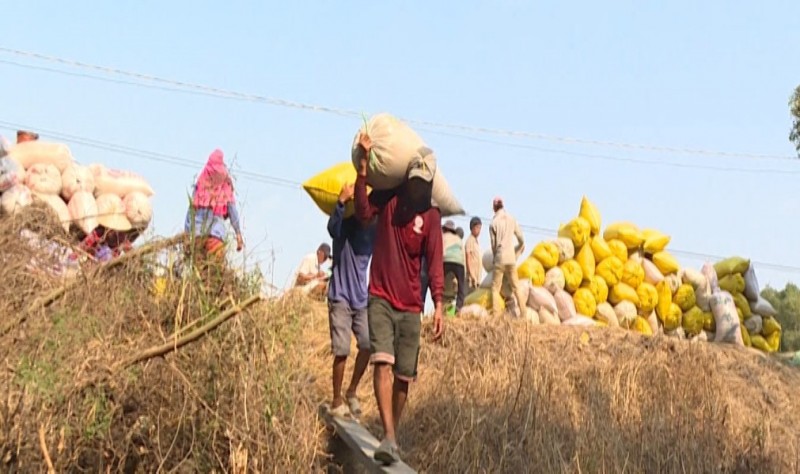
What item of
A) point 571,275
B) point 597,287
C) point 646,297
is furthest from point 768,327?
point 571,275

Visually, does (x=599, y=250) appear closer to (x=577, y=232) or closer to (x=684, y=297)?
(x=577, y=232)

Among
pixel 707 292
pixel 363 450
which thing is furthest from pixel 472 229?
pixel 363 450

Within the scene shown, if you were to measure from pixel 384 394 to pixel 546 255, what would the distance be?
773 centimetres

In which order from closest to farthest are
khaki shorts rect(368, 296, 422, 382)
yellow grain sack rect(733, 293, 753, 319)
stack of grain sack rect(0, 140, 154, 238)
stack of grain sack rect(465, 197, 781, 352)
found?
khaki shorts rect(368, 296, 422, 382), stack of grain sack rect(0, 140, 154, 238), stack of grain sack rect(465, 197, 781, 352), yellow grain sack rect(733, 293, 753, 319)

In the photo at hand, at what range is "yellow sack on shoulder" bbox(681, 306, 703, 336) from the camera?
13750 millimetres

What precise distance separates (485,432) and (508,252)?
5.68m


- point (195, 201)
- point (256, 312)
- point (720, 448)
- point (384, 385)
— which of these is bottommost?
point (720, 448)

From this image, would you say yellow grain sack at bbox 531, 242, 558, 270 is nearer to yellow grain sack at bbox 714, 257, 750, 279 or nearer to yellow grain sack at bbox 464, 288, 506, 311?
yellow grain sack at bbox 464, 288, 506, 311

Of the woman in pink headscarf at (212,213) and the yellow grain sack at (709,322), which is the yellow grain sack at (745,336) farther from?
the woman in pink headscarf at (212,213)

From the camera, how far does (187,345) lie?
4359mm

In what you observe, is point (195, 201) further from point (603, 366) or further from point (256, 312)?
point (603, 366)

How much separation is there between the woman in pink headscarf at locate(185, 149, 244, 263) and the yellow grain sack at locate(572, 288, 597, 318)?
312 inches

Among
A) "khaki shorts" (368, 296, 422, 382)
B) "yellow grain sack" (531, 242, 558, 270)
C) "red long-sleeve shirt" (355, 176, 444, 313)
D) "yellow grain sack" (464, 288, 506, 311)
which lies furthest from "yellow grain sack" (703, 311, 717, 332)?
"khaki shorts" (368, 296, 422, 382)

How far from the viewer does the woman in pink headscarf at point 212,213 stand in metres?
4.75
